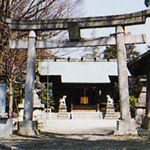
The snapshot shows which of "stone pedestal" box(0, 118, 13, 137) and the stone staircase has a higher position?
"stone pedestal" box(0, 118, 13, 137)

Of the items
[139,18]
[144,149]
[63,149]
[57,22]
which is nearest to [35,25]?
[57,22]

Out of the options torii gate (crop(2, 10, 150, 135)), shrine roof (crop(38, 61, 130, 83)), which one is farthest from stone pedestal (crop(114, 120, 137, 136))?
shrine roof (crop(38, 61, 130, 83))

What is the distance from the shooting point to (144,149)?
4.48 m

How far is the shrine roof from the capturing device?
19.7m

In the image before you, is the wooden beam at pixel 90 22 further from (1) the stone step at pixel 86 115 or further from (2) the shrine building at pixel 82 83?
(1) the stone step at pixel 86 115

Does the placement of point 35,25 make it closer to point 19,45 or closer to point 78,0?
point 19,45

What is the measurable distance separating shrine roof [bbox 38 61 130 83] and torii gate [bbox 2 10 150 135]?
1090cm

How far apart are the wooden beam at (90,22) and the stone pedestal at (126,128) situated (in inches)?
135

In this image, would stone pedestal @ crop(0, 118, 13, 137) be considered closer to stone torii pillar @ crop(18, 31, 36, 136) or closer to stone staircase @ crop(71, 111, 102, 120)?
stone torii pillar @ crop(18, 31, 36, 136)

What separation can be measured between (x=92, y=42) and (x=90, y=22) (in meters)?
0.75

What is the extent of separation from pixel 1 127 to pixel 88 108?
1414 centimetres

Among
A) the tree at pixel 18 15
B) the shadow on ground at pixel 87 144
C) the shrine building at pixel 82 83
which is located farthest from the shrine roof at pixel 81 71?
the shadow on ground at pixel 87 144

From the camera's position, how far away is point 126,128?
6.43 meters

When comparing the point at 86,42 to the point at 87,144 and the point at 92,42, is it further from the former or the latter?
the point at 87,144
